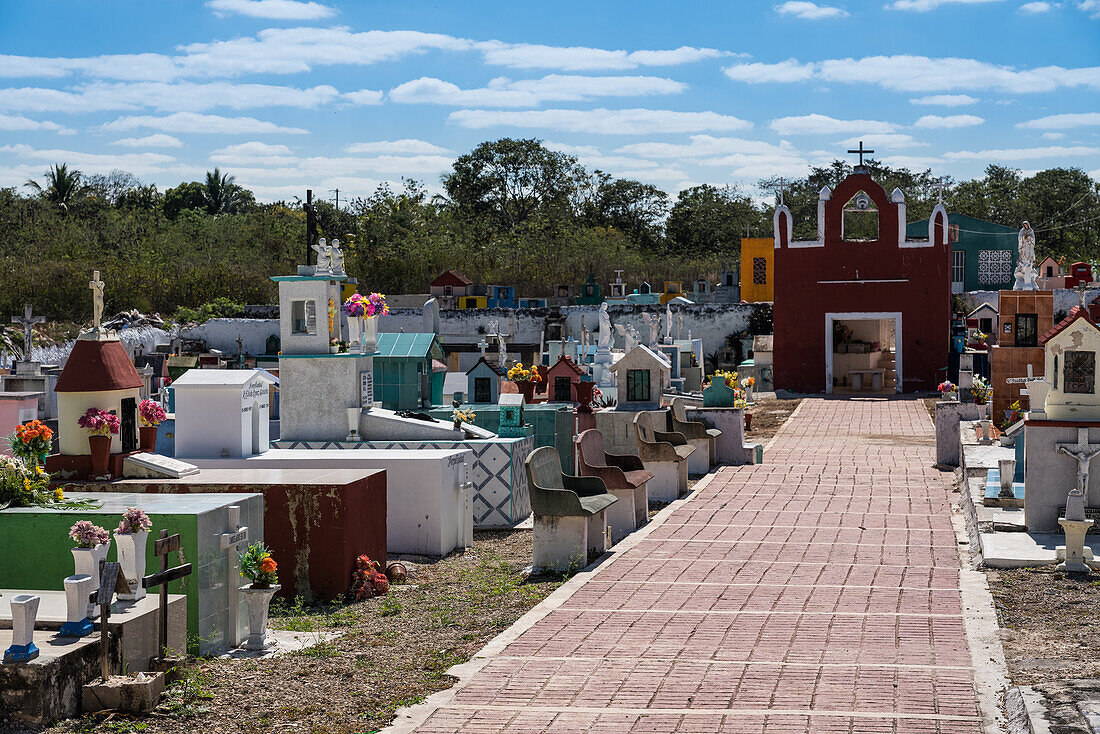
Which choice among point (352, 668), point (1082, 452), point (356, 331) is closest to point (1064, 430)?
point (1082, 452)

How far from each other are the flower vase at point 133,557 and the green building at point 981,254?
43971mm

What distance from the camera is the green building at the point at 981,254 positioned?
4756 cm

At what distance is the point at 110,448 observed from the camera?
36.3 ft

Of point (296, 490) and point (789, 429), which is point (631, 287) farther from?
point (296, 490)

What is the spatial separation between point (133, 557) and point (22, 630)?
1448 millimetres

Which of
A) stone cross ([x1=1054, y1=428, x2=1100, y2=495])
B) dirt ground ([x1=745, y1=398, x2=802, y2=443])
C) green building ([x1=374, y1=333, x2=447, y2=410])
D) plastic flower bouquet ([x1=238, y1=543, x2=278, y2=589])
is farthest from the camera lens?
dirt ground ([x1=745, y1=398, x2=802, y2=443])

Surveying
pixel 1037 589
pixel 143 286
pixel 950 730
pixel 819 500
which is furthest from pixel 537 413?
pixel 143 286

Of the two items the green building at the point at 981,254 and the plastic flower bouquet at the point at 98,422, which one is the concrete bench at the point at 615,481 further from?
the green building at the point at 981,254

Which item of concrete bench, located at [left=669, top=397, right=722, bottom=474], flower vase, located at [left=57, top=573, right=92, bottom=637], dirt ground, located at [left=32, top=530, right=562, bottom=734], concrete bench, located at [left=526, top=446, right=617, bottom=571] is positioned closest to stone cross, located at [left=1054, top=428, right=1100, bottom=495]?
concrete bench, located at [left=526, top=446, right=617, bottom=571]

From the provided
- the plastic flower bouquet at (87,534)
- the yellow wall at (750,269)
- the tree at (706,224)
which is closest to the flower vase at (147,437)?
the plastic flower bouquet at (87,534)

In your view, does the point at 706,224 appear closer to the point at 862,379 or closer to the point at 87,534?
the point at 862,379

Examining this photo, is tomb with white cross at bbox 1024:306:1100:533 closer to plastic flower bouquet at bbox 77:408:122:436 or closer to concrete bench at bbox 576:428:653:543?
concrete bench at bbox 576:428:653:543

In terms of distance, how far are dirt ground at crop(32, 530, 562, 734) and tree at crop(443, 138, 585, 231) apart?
57479 millimetres

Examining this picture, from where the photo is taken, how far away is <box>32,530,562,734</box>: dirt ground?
6.66m
